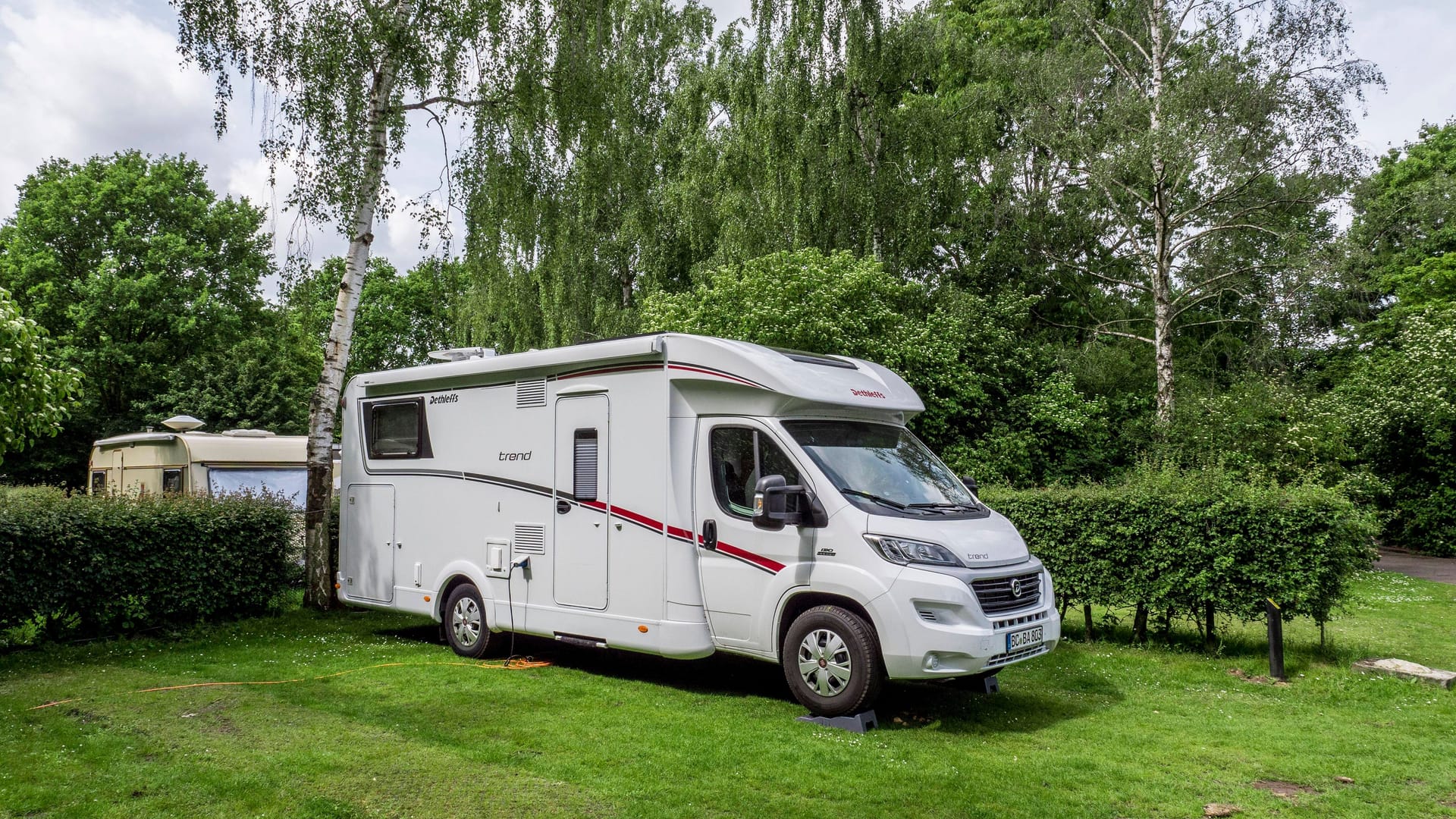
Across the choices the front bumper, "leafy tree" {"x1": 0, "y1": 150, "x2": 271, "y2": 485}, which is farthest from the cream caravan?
"leafy tree" {"x1": 0, "y1": 150, "x2": 271, "y2": 485}

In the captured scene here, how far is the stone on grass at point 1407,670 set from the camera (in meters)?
8.54

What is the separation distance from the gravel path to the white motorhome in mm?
15286

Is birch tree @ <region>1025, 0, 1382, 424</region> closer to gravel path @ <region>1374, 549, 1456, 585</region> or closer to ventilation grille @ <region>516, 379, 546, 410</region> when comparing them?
gravel path @ <region>1374, 549, 1456, 585</region>

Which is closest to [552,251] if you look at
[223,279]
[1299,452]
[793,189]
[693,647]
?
[793,189]

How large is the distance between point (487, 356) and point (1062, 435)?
1598cm

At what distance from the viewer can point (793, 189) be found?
2223 centimetres

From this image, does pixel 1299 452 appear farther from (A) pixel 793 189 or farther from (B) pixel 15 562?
(B) pixel 15 562

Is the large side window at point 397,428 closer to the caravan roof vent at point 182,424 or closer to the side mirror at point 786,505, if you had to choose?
the side mirror at point 786,505

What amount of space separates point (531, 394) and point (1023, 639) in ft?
16.1

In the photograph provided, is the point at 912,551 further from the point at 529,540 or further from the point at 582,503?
the point at 529,540

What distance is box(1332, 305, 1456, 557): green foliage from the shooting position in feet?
78.7

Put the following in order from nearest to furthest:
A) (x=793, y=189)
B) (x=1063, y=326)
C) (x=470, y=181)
→ (x=470, y=181)
(x=793, y=189)
(x=1063, y=326)

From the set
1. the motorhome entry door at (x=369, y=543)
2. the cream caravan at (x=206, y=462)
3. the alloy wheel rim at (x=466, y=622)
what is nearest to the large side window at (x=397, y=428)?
the motorhome entry door at (x=369, y=543)

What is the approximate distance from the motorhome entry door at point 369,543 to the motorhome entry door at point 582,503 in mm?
2694
